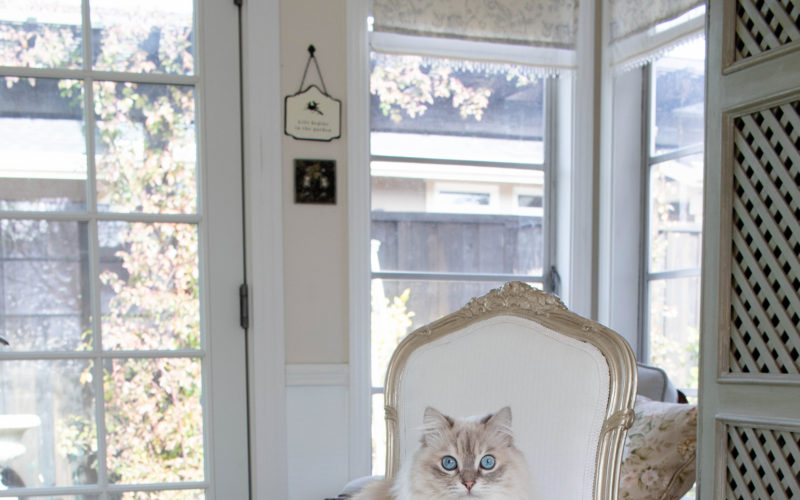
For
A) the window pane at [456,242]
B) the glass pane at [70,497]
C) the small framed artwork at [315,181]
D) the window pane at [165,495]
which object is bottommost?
the window pane at [165,495]

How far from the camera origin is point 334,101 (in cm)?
186

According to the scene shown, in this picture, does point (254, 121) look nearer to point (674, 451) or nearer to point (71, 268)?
point (71, 268)

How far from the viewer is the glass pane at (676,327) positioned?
6.42ft

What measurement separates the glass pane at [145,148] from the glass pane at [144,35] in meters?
0.07

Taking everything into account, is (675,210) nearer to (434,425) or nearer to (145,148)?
(434,425)

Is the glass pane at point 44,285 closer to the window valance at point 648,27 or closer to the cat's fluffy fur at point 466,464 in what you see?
the cat's fluffy fur at point 466,464

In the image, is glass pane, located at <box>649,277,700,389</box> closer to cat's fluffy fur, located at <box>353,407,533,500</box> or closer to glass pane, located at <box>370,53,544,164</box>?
glass pane, located at <box>370,53,544,164</box>

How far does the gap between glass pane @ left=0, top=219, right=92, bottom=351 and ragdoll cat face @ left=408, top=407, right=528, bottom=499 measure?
49.9 inches

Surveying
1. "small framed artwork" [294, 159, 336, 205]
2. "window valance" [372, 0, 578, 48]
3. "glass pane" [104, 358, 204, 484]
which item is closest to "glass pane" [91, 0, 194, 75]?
"small framed artwork" [294, 159, 336, 205]

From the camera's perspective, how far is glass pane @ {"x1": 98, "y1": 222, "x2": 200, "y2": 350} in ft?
5.86

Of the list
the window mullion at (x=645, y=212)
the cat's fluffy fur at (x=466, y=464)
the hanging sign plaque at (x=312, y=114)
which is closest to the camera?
the cat's fluffy fur at (x=466, y=464)

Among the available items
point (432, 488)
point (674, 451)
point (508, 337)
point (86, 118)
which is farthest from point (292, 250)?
point (674, 451)

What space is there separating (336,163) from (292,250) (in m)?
0.32

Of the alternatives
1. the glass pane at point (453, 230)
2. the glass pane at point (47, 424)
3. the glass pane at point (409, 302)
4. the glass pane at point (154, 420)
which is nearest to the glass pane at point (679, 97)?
the glass pane at point (453, 230)
